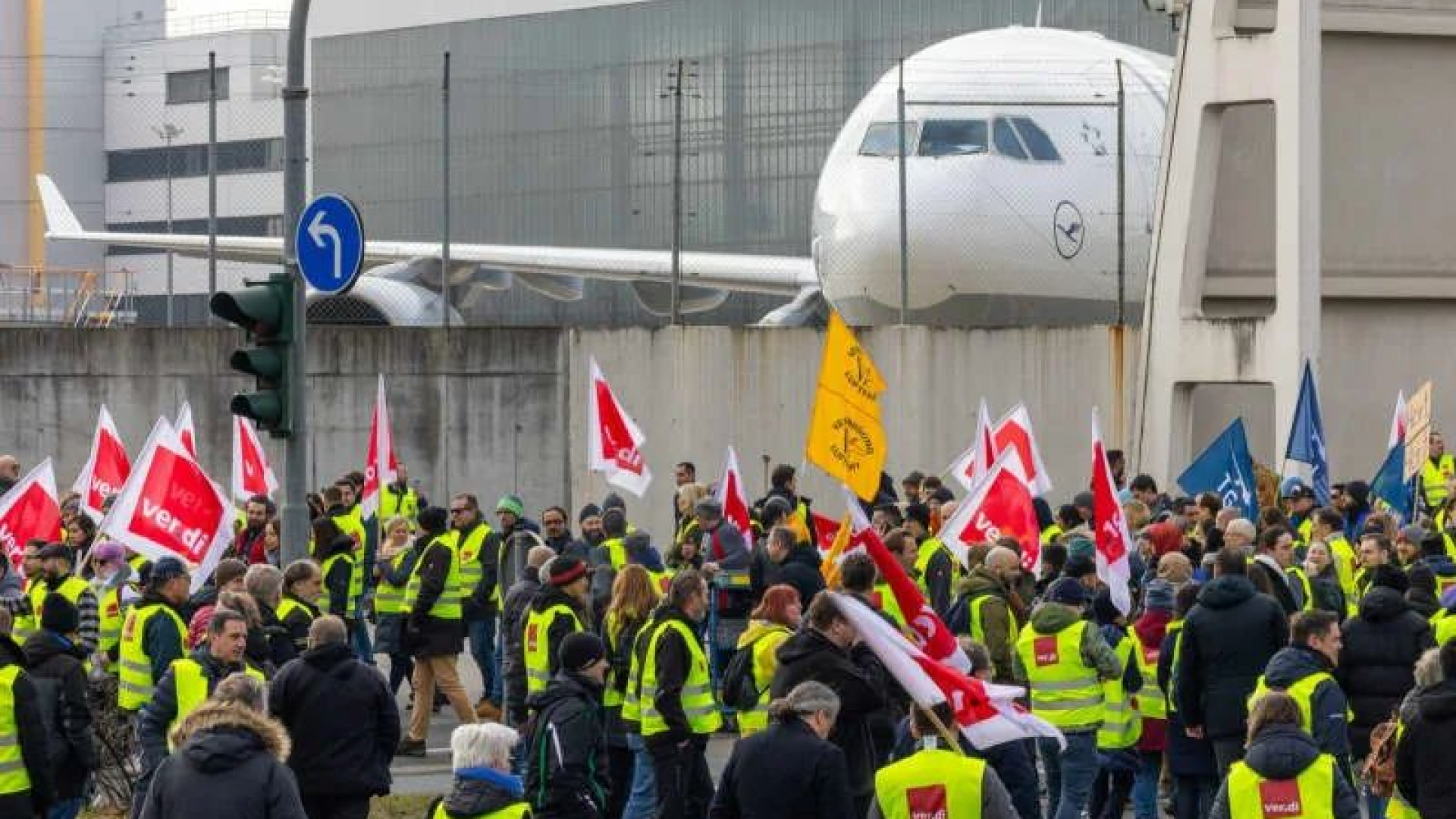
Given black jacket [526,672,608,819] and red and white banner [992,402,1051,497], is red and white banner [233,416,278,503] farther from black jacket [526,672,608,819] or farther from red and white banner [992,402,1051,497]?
black jacket [526,672,608,819]

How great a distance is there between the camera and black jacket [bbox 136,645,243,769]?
39.0 feet

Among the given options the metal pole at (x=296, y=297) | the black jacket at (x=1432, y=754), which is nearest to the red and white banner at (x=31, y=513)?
the metal pole at (x=296, y=297)

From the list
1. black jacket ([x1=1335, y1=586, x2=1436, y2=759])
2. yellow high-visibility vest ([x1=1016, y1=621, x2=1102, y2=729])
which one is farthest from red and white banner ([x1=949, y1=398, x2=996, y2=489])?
black jacket ([x1=1335, y1=586, x2=1436, y2=759])

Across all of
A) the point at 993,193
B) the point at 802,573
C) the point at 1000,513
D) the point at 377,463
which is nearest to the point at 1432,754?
the point at 802,573

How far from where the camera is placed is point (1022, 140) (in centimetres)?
3097

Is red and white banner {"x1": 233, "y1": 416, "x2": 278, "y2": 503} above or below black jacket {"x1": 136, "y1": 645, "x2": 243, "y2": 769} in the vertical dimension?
above

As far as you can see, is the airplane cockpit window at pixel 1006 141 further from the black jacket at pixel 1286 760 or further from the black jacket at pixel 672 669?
the black jacket at pixel 1286 760

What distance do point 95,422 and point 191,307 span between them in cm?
3071

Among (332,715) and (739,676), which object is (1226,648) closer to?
(739,676)

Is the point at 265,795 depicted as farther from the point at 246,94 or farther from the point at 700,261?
the point at 246,94

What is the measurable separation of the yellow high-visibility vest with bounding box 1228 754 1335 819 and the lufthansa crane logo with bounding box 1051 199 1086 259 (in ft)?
70.1

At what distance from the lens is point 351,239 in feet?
51.9

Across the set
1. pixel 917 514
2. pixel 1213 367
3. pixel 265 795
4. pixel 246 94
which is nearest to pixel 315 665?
pixel 265 795

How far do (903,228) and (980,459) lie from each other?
29.2 feet
